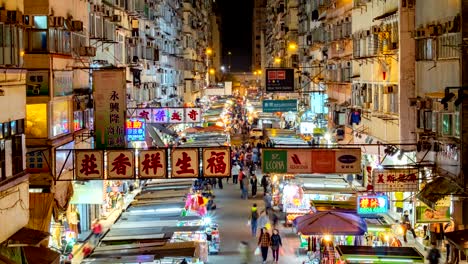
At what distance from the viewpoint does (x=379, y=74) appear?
30516mm

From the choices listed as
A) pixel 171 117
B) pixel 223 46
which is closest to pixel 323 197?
pixel 171 117

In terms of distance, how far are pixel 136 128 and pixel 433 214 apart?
14.0 metres

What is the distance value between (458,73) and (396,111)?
769cm

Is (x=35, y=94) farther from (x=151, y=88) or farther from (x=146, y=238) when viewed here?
(x=151, y=88)

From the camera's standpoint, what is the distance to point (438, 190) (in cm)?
1994

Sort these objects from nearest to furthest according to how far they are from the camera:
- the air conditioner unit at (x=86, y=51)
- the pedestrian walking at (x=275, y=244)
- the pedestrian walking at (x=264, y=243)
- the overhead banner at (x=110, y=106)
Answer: the overhead banner at (x=110, y=106) < the pedestrian walking at (x=275, y=244) < the pedestrian walking at (x=264, y=243) < the air conditioner unit at (x=86, y=51)

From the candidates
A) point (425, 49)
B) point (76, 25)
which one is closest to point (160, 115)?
point (76, 25)

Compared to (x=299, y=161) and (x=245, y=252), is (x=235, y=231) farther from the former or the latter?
(x=299, y=161)

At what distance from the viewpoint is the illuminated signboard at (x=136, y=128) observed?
3192 centimetres

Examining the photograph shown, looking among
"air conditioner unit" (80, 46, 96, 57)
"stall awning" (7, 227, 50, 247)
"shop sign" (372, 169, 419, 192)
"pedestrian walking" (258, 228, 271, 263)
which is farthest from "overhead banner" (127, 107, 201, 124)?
"stall awning" (7, 227, 50, 247)

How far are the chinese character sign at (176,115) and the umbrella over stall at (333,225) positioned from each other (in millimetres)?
12082

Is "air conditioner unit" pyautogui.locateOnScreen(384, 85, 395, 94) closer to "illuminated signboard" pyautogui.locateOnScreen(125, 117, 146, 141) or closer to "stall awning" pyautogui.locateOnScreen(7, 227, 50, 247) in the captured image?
"illuminated signboard" pyautogui.locateOnScreen(125, 117, 146, 141)

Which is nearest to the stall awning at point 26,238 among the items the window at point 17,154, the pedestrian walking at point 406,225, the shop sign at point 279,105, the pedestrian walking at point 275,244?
the window at point 17,154

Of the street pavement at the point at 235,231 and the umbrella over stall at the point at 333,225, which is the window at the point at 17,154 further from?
the street pavement at the point at 235,231
